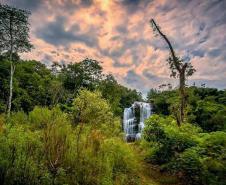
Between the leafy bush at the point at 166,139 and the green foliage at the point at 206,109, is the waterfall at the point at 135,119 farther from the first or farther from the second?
the leafy bush at the point at 166,139

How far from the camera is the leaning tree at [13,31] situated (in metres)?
25.5

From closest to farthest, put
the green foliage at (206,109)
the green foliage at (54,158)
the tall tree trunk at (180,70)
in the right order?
the green foliage at (54,158) → the tall tree trunk at (180,70) → the green foliage at (206,109)

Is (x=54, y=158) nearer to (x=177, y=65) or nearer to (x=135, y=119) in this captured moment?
(x=177, y=65)

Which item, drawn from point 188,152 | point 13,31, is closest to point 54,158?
point 188,152

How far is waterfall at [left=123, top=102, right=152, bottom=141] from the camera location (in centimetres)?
3447

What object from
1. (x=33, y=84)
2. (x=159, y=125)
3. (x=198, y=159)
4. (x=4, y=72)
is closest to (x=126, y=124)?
(x=33, y=84)

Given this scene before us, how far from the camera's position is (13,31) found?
2617 centimetres

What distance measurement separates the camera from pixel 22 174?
5.53m

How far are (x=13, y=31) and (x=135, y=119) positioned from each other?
18.4 m

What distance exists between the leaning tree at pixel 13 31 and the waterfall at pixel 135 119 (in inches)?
618

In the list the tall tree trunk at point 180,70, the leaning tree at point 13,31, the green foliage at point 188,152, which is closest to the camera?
the green foliage at point 188,152

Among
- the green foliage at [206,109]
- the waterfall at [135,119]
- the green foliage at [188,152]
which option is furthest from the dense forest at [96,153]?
the waterfall at [135,119]

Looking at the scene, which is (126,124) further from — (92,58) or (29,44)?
(29,44)

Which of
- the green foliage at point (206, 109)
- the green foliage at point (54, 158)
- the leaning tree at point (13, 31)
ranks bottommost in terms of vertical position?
the green foliage at point (54, 158)
